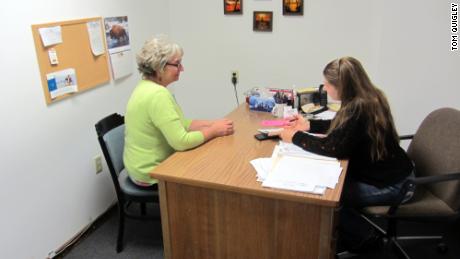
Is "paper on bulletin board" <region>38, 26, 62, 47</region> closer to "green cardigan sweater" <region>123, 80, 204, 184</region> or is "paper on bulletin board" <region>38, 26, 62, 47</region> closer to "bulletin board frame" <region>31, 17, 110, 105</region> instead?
"bulletin board frame" <region>31, 17, 110, 105</region>

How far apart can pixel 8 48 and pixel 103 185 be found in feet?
3.71

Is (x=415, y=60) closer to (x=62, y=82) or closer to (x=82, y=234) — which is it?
(x=62, y=82)

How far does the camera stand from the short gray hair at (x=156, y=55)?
191 cm

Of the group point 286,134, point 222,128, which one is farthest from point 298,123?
point 222,128

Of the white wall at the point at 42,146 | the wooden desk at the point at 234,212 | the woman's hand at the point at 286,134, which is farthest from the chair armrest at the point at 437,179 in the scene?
the white wall at the point at 42,146

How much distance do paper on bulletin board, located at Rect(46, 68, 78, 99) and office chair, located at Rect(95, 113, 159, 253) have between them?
274mm

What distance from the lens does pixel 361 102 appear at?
1.68 m

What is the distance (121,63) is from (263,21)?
1211mm

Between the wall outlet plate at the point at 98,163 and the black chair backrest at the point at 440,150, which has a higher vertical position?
the black chair backrest at the point at 440,150

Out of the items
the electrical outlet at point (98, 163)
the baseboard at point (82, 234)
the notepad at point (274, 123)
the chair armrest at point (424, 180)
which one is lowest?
the baseboard at point (82, 234)

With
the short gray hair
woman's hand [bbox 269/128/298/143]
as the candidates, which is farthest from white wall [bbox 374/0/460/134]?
the short gray hair

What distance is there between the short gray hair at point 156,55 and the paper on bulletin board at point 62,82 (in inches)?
20.9

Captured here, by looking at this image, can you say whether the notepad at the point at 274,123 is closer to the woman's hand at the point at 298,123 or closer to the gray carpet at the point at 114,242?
the woman's hand at the point at 298,123

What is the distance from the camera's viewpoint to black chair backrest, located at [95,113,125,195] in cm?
210
